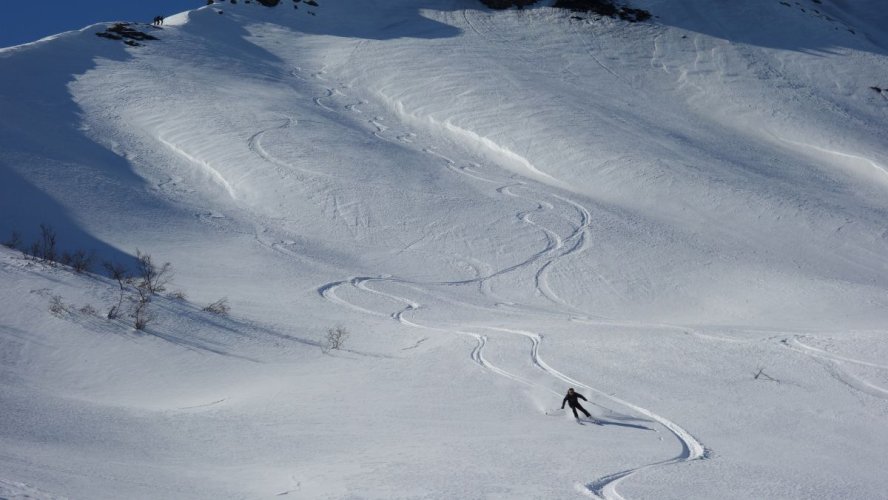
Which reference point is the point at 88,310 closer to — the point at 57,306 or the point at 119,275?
the point at 57,306

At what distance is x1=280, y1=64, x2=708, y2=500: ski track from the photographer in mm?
10289

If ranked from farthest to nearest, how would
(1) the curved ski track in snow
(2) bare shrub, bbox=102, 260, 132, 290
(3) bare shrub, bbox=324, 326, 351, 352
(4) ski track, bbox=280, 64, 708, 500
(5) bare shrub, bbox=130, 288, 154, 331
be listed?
1. (1) the curved ski track in snow
2. (2) bare shrub, bbox=102, 260, 132, 290
3. (3) bare shrub, bbox=324, 326, 351, 352
4. (5) bare shrub, bbox=130, 288, 154, 331
5. (4) ski track, bbox=280, 64, 708, 500

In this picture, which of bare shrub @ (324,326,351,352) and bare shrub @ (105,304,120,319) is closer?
bare shrub @ (105,304,120,319)

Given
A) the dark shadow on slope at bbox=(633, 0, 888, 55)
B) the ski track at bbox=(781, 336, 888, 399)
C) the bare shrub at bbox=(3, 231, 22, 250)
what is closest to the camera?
the ski track at bbox=(781, 336, 888, 399)

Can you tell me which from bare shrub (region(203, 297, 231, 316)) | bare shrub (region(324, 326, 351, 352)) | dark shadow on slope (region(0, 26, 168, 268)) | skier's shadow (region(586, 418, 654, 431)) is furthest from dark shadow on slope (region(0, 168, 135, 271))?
skier's shadow (region(586, 418, 654, 431))

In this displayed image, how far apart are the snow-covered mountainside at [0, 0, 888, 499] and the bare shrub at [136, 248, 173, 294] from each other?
2.43 feet

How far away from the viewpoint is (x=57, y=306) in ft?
53.2

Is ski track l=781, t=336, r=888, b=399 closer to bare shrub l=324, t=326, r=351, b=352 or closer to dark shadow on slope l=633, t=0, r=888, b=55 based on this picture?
bare shrub l=324, t=326, r=351, b=352

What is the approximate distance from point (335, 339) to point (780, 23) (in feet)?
162

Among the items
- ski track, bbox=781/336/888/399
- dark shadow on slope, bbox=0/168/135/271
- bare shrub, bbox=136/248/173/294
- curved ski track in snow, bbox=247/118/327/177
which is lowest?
dark shadow on slope, bbox=0/168/135/271

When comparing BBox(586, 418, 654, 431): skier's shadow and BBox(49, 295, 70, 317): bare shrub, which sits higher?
BBox(586, 418, 654, 431): skier's shadow

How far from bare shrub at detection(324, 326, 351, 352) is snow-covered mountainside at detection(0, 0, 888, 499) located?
0.35m

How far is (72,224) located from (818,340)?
71.5 feet

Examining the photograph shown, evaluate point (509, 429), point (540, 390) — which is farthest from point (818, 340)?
point (509, 429)
